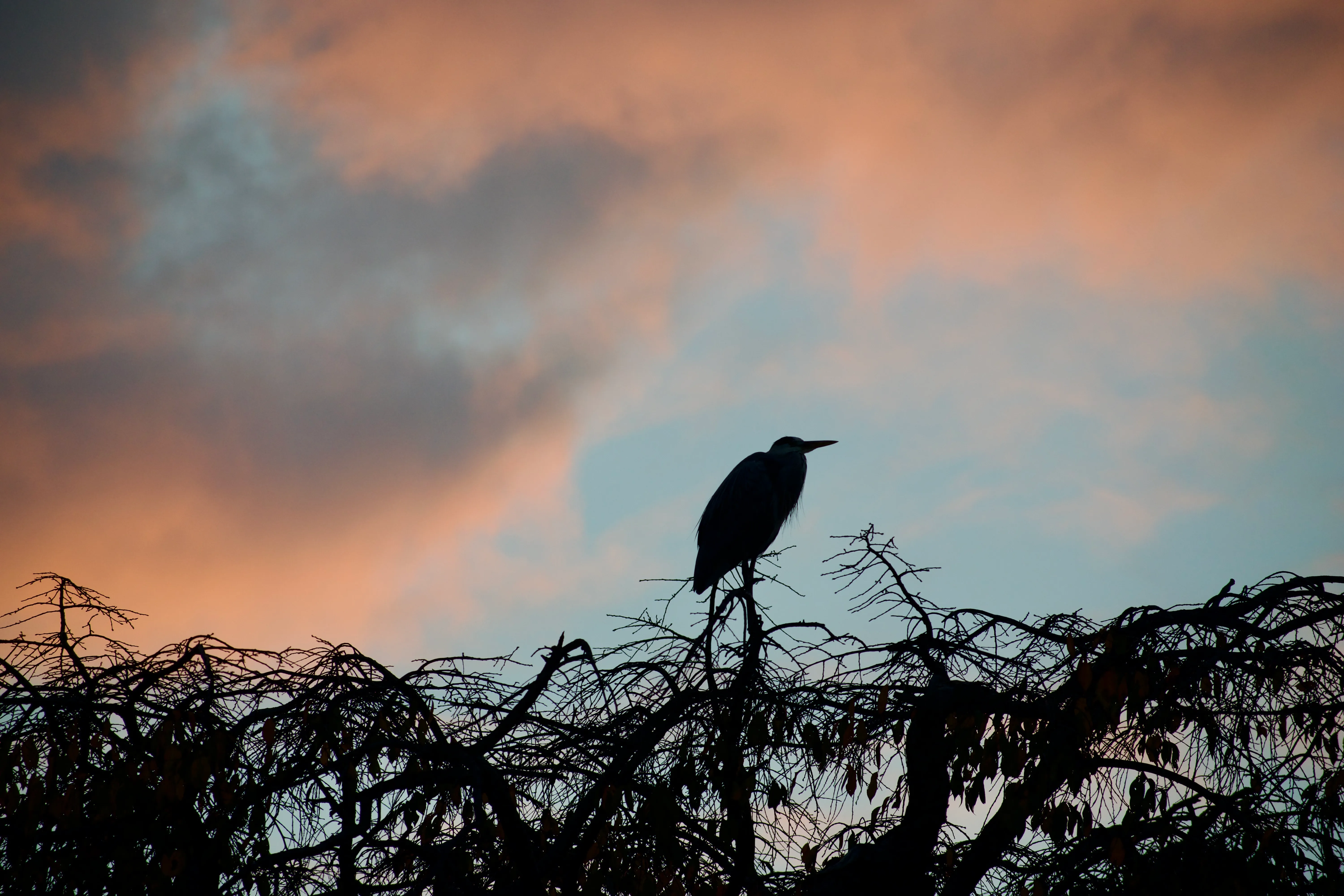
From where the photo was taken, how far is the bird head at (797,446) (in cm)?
1211

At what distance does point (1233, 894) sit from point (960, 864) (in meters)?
1.02

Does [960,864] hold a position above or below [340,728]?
below

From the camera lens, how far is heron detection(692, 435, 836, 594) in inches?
442

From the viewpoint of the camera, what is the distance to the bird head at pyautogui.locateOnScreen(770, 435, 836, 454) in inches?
477

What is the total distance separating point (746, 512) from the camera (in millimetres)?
11250

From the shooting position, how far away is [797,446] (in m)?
12.2

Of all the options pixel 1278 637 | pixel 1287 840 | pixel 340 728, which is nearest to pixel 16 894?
pixel 340 728

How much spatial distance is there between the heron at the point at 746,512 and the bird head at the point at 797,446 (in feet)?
0.71

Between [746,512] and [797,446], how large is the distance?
4.60ft

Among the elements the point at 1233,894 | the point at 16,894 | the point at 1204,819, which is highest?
the point at 16,894

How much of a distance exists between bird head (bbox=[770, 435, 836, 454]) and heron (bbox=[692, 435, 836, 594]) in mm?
216

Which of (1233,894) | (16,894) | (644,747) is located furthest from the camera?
(644,747)

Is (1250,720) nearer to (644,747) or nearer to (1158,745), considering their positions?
(1158,745)

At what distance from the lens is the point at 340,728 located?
4234 millimetres
